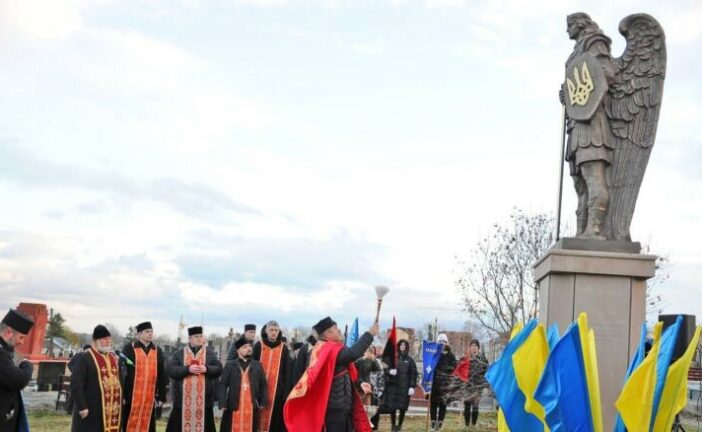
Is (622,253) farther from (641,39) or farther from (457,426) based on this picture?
(457,426)

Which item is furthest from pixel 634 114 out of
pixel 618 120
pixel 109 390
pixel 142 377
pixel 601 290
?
pixel 142 377

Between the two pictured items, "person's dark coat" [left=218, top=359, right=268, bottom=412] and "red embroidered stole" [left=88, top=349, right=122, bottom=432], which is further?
"person's dark coat" [left=218, top=359, right=268, bottom=412]

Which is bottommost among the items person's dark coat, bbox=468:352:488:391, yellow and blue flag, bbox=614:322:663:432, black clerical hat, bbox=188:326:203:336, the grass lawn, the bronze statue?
the grass lawn

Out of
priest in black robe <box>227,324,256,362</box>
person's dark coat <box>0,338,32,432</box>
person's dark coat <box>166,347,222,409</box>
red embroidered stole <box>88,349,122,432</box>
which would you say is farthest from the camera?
priest in black robe <box>227,324,256,362</box>

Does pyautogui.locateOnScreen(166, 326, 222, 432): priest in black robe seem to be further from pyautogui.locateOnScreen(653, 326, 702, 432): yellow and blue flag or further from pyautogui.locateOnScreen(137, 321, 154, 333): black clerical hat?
pyautogui.locateOnScreen(653, 326, 702, 432): yellow and blue flag

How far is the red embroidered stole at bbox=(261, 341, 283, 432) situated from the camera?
38.8ft

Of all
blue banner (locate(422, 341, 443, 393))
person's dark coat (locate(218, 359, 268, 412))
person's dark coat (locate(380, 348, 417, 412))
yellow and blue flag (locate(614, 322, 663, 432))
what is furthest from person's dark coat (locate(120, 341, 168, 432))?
yellow and blue flag (locate(614, 322, 663, 432))

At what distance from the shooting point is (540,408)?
6047 mm

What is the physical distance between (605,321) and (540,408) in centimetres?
280

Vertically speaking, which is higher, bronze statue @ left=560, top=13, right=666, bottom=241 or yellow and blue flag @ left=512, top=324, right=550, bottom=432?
bronze statue @ left=560, top=13, right=666, bottom=241

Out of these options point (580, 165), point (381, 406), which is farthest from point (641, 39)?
point (381, 406)

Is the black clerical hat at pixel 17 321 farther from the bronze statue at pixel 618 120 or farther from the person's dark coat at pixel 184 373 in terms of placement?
the bronze statue at pixel 618 120

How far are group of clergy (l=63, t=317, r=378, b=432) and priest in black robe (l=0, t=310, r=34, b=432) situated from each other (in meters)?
2.74

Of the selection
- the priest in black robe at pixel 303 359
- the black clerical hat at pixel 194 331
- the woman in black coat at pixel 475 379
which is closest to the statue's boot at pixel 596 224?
the priest in black robe at pixel 303 359
